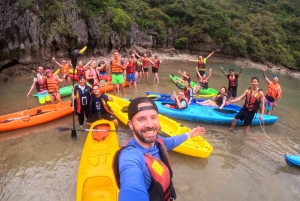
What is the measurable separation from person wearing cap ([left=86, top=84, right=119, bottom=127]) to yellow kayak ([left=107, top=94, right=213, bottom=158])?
635 millimetres

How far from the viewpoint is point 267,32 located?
35.5m

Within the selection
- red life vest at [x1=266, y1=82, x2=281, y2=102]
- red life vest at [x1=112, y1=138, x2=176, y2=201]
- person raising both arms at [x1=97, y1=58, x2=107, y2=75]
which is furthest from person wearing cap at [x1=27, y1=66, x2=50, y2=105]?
red life vest at [x1=266, y1=82, x2=281, y2=102]

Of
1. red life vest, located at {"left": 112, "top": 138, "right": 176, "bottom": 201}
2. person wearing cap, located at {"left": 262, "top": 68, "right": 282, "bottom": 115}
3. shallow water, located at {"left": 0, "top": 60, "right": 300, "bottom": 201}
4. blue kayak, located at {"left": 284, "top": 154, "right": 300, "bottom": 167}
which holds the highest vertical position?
red life vest, located at {"left": 112, "top": 138, "right": 176, "bottom": 201}

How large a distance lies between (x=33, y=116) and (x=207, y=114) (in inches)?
198

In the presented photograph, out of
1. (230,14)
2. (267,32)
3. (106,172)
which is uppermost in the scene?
(230,14)

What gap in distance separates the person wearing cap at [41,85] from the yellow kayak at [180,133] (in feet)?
7.19

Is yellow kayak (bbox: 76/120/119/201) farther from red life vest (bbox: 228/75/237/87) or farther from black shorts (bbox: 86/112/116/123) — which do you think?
red life vest (bbox: 228/75/237/87)

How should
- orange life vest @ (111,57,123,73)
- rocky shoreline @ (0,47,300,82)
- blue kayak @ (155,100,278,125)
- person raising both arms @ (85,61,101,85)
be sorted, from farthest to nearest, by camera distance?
rocky shoreline @ (0,47,300,82) < orange life vest @ (111,57,123,73) < person raising both arms @ (85,61,101,85) < blue kayak @ (155,100,278,125)

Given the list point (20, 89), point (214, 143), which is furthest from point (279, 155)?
point (20, 89)

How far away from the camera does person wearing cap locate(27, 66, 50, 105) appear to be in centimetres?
638

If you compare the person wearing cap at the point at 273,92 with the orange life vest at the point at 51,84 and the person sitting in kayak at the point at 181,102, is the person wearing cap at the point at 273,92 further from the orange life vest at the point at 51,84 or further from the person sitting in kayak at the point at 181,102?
the orange life vest at the point at 51,84

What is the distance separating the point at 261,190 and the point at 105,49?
64.0 feet

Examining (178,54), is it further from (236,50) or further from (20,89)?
(20,89)

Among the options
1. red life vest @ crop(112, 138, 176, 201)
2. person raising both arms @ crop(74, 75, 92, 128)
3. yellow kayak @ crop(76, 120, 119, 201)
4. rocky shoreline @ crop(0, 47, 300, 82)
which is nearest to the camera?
red life vest @ crop(112, 138, 176, 201)
